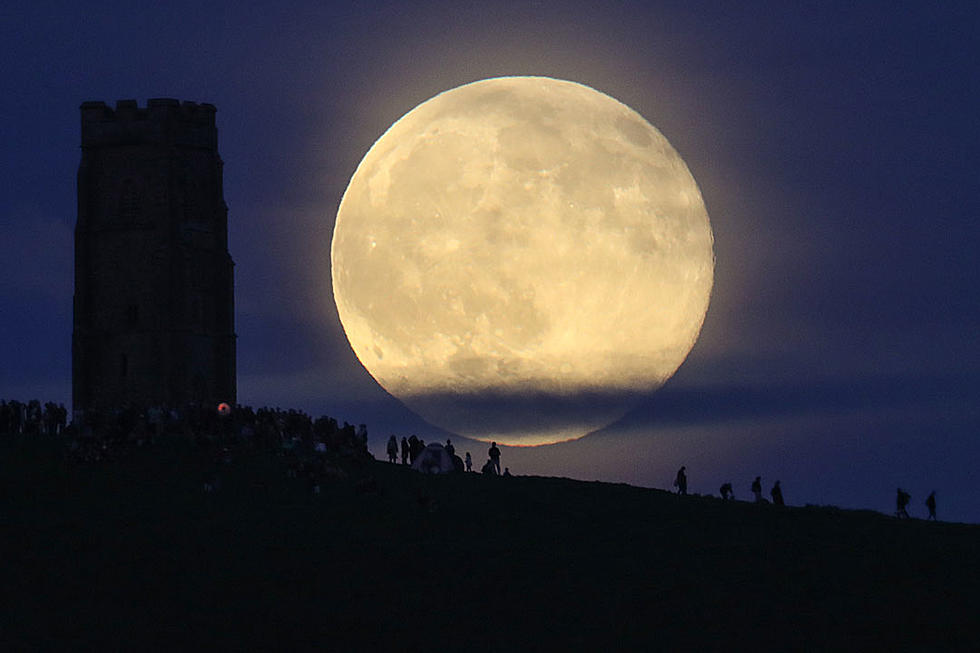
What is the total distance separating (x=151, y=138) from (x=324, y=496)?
44.8 metres

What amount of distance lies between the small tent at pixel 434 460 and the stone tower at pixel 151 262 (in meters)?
29.7

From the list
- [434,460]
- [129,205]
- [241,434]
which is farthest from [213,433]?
[129,205]

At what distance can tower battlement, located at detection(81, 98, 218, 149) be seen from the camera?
8800 centimetres

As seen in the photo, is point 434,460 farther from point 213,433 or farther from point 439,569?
point 439,569

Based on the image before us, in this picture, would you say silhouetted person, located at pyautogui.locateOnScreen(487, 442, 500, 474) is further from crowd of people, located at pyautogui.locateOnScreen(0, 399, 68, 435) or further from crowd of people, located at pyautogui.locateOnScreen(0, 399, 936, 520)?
crowd of people, located at pyautogui.locateOnScreen(0, 399, 68, 435)

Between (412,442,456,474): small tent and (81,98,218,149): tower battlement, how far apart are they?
120 feet

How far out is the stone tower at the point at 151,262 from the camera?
8575 centimetres

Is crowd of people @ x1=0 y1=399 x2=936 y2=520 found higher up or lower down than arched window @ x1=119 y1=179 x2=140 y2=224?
lower down

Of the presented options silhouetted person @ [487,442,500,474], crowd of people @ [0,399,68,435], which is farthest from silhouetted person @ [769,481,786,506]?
crowd of people @ [0,399,68,435]

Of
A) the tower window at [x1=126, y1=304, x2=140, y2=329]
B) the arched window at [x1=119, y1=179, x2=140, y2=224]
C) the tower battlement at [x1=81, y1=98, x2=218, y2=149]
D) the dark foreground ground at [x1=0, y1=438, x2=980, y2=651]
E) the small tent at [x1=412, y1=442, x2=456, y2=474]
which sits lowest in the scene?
the dark foreground ground at [x1=0, y1=438, x2=980, y2=651]

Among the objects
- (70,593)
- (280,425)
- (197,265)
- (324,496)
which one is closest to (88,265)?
(197,265)

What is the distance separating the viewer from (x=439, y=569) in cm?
4169

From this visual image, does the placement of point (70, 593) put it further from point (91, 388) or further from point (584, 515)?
point (91, 388)

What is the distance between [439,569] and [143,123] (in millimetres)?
53010
